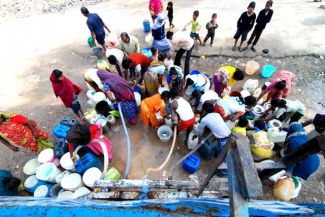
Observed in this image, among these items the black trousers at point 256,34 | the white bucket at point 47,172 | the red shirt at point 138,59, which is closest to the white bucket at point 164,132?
the red shirt at point 138,59

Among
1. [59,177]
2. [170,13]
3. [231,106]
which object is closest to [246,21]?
[170,13]

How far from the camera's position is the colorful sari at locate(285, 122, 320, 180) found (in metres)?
3.61

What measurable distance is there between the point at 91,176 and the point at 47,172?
0.92 metres

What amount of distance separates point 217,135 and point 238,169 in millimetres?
2673

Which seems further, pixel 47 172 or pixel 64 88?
pixel 64 88

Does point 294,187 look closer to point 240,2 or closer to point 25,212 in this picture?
point 25,212

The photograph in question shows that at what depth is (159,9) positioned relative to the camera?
786 centimetres

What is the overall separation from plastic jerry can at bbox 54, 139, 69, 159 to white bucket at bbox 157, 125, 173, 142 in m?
1.98

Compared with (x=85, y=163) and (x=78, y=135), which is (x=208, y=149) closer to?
(x=85, y=163)

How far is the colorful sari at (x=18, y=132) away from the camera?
428 centimetres

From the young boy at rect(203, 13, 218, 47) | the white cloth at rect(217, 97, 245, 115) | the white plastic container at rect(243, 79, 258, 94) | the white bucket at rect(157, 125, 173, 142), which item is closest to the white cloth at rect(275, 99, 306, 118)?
the white cloth at rect(217, 97, 245, 115)

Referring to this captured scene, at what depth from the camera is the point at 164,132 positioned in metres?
5.10

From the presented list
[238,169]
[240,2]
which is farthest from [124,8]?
[238,169]

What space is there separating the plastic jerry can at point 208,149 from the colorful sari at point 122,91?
1.77m
